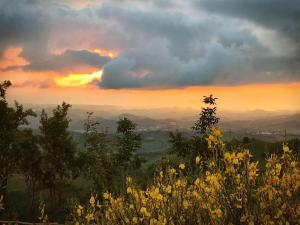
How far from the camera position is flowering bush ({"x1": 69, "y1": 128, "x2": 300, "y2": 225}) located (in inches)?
208

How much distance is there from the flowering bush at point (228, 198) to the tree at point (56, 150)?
130ft

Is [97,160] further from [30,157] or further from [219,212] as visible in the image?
[219,212]

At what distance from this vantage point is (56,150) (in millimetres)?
45156

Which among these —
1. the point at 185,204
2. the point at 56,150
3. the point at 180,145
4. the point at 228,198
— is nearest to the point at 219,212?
the point at 228,198

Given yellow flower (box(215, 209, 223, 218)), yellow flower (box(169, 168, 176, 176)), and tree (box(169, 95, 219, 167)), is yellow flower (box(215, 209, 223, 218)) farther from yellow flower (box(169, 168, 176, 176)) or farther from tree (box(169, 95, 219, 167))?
tree (box(169, 95, 219, 167))

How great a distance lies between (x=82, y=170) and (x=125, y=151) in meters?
9.51

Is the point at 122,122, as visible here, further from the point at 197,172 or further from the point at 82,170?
the point at 197,172

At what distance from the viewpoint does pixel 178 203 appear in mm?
6105

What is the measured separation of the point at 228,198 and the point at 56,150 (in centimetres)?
4155

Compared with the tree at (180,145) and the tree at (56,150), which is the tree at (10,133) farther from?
the tree at (180,145)

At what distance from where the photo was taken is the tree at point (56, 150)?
1764 inches

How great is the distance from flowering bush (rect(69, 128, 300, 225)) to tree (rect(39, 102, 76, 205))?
130 feet

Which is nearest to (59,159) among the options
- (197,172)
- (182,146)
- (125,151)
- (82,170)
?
(82,170)

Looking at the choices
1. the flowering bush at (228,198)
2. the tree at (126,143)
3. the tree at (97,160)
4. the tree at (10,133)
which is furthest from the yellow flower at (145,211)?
the tree at (126,143)
